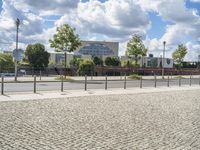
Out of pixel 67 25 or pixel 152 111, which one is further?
pixel 67 25

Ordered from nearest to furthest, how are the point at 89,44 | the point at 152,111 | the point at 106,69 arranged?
1. the point at 152,111
2. the point at 106,69
3. the point at 89,44

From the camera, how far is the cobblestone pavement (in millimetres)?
7965

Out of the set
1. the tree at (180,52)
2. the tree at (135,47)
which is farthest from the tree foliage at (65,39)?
the tree at (180,52)

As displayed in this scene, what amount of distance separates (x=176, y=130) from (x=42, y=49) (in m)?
80.5

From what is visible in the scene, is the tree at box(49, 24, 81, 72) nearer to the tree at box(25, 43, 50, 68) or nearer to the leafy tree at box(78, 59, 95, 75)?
the leafy tree at box(78, 59, 95, 75)

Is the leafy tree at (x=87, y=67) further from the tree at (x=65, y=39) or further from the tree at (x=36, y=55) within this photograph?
the tree at (x=36, y=55)

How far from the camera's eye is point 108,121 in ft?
35.5

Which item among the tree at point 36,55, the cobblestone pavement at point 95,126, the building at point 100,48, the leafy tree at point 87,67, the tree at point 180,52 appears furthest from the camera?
the building at point 100,48

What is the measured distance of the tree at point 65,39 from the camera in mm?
39031

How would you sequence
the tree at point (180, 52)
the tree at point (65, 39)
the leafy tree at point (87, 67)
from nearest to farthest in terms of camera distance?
the tree at point (65, 39)
the leafy tree at point (87, 67)
the tree at point (180, 52)

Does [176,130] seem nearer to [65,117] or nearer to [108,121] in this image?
[108,121]

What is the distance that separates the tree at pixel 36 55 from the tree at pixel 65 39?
48769mm

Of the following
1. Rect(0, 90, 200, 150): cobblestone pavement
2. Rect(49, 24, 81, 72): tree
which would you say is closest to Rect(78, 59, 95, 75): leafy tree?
Rect(49, 24, 81, 72): tree

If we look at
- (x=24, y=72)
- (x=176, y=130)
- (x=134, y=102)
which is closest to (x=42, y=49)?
(x=24, y=72)
